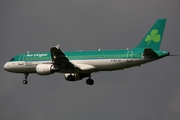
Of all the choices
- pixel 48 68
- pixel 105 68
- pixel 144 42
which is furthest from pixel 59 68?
pixel 144 42

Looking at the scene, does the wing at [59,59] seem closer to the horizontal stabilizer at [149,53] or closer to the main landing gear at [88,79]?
the main landing gear at [88,79]

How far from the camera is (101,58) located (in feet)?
183

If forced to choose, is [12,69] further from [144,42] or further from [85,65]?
[144,42]

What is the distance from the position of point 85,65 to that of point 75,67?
111 centimetres

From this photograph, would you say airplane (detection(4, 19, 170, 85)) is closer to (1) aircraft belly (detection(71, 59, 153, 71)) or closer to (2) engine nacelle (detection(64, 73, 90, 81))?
(1) aircraft belly (detection(71, 59, 153, 71))

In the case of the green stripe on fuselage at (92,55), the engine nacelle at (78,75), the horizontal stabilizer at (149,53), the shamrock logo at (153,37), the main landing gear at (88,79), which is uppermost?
the shamrock logo at (153,37)

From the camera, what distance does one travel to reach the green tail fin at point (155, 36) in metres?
55.4

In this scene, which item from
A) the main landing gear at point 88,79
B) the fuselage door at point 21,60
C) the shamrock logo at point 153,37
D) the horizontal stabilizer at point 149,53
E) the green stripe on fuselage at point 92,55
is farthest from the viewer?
the fuselage door at point 21,60

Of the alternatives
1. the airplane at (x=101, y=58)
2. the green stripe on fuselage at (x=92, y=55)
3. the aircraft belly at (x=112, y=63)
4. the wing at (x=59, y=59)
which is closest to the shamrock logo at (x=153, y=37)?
the airplane at (x=101, y=58)

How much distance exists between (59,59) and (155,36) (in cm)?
1042

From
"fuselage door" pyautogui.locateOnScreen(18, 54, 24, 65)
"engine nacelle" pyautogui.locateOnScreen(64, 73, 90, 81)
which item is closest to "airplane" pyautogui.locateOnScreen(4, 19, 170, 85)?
"engine nacelle" pyautogui.locateOnScreen(64, 73, 90, 81)

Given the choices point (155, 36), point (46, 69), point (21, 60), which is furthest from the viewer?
point (21, 60)

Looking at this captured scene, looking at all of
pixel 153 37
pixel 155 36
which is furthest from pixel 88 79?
pixel 155 36

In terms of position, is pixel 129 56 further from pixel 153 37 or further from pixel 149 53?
pixel 153 37
